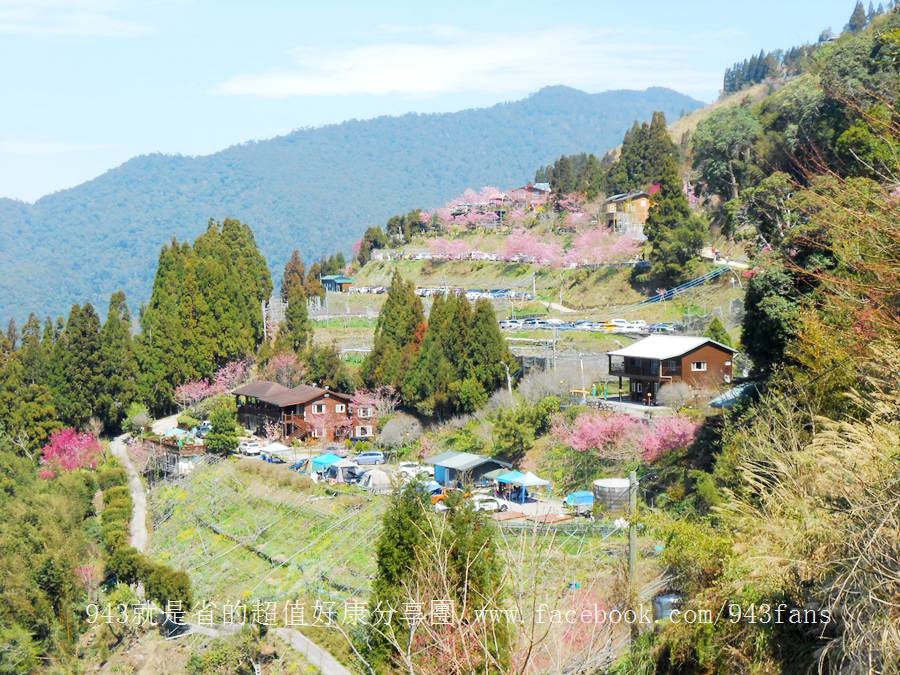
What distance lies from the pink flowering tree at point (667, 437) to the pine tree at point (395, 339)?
36.1ft

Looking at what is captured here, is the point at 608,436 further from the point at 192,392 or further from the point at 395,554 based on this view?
the point at 192,392

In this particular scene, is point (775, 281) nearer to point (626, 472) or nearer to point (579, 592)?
point (626, 472)

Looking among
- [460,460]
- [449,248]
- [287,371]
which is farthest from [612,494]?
[449,248]

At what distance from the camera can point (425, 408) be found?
92.1ft

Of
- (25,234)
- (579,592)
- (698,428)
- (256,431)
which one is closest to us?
(579,592)

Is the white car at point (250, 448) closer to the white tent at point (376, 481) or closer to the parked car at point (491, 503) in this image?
the white tent at point (376, 481)

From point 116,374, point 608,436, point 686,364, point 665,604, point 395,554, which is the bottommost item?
point 116,374

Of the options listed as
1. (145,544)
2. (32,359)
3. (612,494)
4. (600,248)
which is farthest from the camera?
(600,248)

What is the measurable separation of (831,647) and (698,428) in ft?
41.9

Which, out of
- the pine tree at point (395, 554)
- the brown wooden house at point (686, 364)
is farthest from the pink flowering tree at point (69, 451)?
the pine tree at point (395, 554)

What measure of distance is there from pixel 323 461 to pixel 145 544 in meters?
5.03

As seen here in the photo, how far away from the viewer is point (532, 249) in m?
47.1

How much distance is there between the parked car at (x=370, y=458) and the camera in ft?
86.5

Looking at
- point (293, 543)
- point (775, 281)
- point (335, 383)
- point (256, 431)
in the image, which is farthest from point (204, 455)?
point (775, 281)
